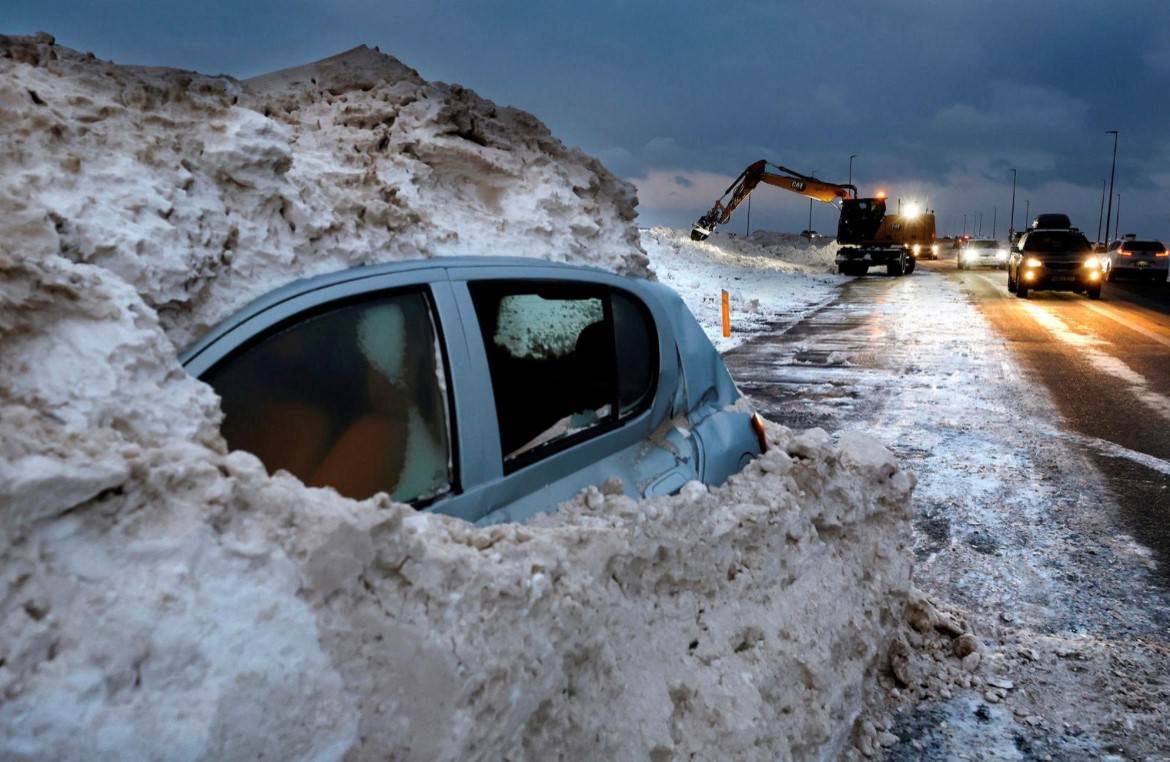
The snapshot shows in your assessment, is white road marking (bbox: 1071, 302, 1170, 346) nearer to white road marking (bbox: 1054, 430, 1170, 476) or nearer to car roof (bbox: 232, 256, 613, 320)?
white road marking (bbox: 1054, 430, 1170, 476)

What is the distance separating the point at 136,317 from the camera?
1.83m

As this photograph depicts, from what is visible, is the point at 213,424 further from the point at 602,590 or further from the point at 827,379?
the point at 827,379

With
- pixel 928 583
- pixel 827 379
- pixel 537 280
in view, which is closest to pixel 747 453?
pixel 537 280

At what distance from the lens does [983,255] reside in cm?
4353

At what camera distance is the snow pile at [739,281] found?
19703 millimetres

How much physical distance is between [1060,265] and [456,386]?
26.0m

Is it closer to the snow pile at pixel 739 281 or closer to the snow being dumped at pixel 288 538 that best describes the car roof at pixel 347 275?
the snow being dumped at pixel 288 538

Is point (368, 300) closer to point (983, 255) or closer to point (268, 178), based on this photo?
point (268, 178)

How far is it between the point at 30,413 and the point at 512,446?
3.90ft

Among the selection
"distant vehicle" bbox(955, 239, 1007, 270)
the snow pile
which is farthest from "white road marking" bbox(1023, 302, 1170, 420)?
"distant vehicle" bbox(955, 239, 1007, 270)

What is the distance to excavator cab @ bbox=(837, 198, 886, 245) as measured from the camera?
3712 cm

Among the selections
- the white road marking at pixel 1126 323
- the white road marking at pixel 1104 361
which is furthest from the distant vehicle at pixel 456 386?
the white road marking at pixel 1126 323

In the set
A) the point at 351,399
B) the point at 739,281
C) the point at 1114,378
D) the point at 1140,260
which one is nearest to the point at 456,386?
the point at 351,399

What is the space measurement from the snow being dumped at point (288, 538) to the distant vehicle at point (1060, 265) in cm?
2441
